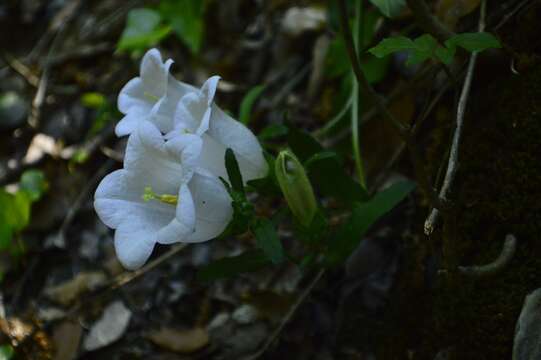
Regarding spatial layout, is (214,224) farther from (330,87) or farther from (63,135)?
(63,135)

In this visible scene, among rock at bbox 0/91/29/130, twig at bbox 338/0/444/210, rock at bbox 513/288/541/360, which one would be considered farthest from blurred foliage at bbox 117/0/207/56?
rock at bbox 513/288/541/360

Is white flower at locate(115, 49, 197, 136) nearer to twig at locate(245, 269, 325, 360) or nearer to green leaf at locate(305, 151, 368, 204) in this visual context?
green leaf at locate(305, 151, 368, 204)

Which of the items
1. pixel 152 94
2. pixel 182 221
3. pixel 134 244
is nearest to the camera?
pixel 182 221

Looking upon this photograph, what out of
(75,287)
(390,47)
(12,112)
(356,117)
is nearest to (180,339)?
(75,287)

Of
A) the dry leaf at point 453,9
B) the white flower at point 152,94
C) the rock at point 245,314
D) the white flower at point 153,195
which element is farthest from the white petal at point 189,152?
the dry leaf at point 453,9

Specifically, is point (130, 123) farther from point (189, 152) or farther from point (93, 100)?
point (93, 100)
